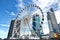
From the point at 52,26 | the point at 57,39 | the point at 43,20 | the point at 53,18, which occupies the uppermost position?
the point at 53,18

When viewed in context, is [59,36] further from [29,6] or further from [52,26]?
[52,26]

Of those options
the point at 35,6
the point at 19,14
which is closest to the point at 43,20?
the point at 35,6

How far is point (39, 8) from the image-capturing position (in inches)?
2048

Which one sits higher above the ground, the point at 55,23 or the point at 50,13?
the point at 50,13

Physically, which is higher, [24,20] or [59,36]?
[24,20]

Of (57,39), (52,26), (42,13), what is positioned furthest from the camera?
(52,26)

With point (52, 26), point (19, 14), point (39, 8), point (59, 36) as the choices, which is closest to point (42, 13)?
point (39, 8)

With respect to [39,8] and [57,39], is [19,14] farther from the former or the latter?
[57,39]

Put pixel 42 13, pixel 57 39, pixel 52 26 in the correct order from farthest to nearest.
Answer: pixel 52 26 → pixel 57 39 → pixel 42 13

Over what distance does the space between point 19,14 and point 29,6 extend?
5.99m

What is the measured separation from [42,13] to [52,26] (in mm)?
83212

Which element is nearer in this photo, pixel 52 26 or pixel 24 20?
pixel 24 20

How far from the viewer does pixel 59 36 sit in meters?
67.0

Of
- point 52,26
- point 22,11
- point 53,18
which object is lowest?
point 22,11
